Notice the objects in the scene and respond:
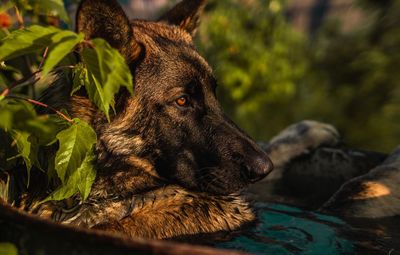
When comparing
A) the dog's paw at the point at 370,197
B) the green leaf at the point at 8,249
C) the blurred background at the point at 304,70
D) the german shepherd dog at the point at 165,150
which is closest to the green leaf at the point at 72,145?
the green leaf at the point at 8,249

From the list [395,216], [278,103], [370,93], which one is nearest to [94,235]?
[395,216]

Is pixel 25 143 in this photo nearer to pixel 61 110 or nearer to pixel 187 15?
pixel 61 110

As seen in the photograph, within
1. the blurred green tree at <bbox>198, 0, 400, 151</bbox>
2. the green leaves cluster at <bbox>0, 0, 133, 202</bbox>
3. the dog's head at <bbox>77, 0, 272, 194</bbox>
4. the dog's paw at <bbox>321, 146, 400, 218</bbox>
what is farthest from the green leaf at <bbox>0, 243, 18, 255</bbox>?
the blurred green tree at <bbox>198, 0, 400, 151</bbox>

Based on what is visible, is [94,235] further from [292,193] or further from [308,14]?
[308,14]

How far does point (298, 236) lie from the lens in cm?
369

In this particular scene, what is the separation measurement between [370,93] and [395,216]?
19.3ft

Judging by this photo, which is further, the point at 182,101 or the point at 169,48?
the point at 169,48

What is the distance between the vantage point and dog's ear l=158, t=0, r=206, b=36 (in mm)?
4324

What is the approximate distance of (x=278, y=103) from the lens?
37.7 ft

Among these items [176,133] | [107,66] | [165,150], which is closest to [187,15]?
[176,133]

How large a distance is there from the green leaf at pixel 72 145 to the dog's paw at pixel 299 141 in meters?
3.74

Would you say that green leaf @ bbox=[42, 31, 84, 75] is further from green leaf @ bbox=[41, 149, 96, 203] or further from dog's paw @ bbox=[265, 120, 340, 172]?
dog's paw @ bbox=[265, 120, 340, 172]

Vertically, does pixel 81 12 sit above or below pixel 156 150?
above

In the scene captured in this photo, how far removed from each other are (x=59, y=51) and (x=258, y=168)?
1858 millimetres
